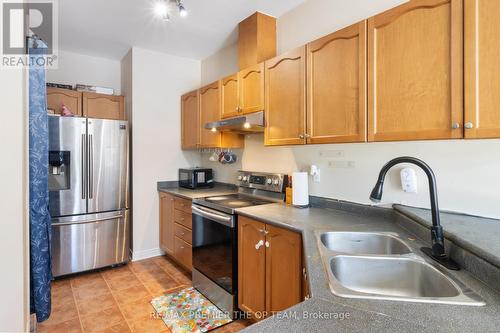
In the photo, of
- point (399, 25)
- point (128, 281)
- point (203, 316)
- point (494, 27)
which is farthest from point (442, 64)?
point (128, 281)

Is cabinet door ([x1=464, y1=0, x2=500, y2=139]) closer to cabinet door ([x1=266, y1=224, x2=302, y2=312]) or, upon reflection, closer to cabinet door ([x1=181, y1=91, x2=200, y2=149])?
cabinet door ([x1=266, y1=224, x2=302, y2=312])

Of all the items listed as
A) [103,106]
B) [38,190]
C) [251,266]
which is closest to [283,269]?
[251,266]

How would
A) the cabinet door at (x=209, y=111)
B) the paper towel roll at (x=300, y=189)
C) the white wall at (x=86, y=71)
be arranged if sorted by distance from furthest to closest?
the white wall at (x=86, y=71) → the cabinet door at (x=209, y=111) → the paper towel roll at (x=300, y=189)

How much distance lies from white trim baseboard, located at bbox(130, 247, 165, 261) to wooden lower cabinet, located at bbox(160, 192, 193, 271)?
10 cm

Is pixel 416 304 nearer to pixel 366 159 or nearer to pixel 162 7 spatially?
pixel 366 159

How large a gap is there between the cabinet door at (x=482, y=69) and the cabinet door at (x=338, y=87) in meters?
0.48

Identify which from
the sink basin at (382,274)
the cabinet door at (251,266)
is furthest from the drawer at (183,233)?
the sink basin at (382,274)

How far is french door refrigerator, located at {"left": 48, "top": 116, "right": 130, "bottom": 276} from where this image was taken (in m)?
2.75

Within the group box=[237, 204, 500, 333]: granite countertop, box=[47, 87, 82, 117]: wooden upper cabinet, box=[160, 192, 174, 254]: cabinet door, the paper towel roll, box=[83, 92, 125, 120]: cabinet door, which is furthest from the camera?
box=[83, 92, 125, 120]: cabinet door

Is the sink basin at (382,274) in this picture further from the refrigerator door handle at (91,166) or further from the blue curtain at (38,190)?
the refrigerator door handle at (91,166)

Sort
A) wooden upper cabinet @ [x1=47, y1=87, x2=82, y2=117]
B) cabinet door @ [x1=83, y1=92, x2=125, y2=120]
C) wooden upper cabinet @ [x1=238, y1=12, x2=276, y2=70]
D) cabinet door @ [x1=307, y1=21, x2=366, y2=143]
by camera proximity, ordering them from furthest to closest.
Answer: cabinet door @ [x1=83, y1=92, x2=125, y2=120] → wooden upper cabinet @ [x1=47, y1=87, x2=82, y2=117] → wooden upper cabinet @ [x1=238, y1=12, x2=276, y2=70] → cabinet door @ [x1=307, y1=21, x2=366, y2=143]

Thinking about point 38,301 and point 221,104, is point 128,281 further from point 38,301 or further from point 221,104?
point 221,104

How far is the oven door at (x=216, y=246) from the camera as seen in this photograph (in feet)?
6.84

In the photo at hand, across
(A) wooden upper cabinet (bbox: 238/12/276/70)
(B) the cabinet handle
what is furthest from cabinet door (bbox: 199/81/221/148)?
(B) the cabinet handle
